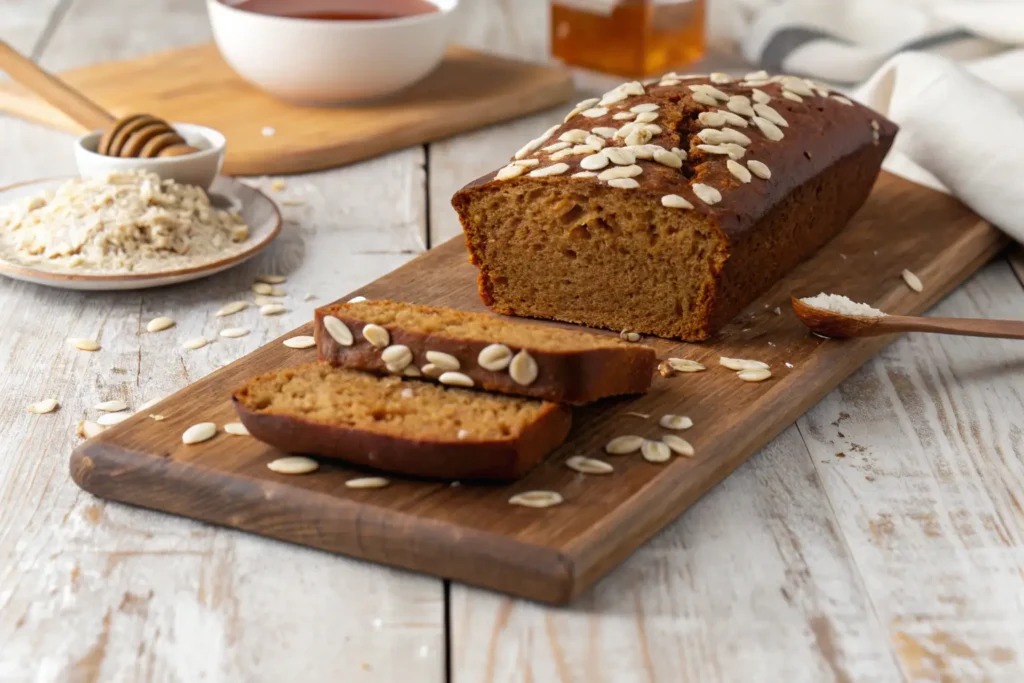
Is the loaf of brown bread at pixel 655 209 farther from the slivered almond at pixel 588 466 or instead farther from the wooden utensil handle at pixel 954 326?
the slivered almond at pixel 588 466

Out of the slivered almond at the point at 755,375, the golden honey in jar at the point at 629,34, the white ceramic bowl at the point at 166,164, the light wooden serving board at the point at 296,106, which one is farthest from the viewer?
the golden honey in jar at the point at 629,34

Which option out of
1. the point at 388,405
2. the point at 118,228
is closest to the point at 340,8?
the point at 118,228

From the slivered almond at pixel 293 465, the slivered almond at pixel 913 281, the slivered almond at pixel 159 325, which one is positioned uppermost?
the slivered almond at pixel 293 465

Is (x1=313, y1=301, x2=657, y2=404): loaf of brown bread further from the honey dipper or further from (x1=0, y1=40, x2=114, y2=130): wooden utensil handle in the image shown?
(x1=0, y1=40, x2=114, y2=130): wooden utensil handle

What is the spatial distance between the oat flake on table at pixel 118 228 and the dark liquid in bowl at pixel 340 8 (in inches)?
38.7

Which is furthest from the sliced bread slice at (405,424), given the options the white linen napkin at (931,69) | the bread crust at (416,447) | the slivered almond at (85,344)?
the white linen napkin at (931,69)

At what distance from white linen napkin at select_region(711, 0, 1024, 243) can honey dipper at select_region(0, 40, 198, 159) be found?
67.0 inches

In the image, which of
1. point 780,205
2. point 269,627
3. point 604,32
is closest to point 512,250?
point 780,205

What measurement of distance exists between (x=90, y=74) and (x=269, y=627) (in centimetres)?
269

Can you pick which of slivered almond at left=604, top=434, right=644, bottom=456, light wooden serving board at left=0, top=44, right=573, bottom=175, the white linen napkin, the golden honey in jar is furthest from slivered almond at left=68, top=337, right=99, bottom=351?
the golden honey in jar

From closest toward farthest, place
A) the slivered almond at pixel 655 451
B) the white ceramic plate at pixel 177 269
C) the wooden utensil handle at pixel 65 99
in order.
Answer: the slivered almond at pixel 655 451 < the white ceramic plate at pixel 177 269 < the wooden utensil handle at pixel 65 99

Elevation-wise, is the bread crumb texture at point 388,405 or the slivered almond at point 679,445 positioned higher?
the bread crumb texture at point 388,405

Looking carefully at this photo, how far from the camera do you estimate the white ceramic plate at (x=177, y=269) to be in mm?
2527

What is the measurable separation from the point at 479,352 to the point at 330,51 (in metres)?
1.77
